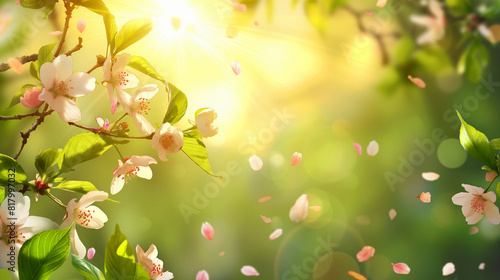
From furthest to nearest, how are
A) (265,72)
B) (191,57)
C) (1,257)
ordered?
(265,72) < (191,57) < (1,257)

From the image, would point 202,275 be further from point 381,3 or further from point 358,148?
point 381,3

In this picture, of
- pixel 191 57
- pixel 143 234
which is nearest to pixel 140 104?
pixel 191 57

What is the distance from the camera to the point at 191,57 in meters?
1.04

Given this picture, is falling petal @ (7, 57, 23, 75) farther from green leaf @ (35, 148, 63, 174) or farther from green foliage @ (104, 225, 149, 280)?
green foliage @ (104, 225, 149, 280)

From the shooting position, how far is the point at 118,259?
0.43 meters

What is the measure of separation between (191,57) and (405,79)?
59cm

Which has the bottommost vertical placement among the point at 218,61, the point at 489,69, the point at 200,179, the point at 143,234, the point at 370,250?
the point at 370,250

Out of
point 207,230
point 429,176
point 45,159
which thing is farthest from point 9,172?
Result: point 429,176

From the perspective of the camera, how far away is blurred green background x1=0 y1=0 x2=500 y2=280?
3.50ft

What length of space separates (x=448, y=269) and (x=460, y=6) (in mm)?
671

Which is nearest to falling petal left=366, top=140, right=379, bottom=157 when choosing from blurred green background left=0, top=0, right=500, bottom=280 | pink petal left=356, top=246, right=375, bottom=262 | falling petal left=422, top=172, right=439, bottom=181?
blurred green background left=0, top=0, right=500, bottom=280

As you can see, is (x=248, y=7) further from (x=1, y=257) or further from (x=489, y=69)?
(x=1, y=257)

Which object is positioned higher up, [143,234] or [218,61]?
[218,61]

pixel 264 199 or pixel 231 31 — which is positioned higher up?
pixel 231 31
